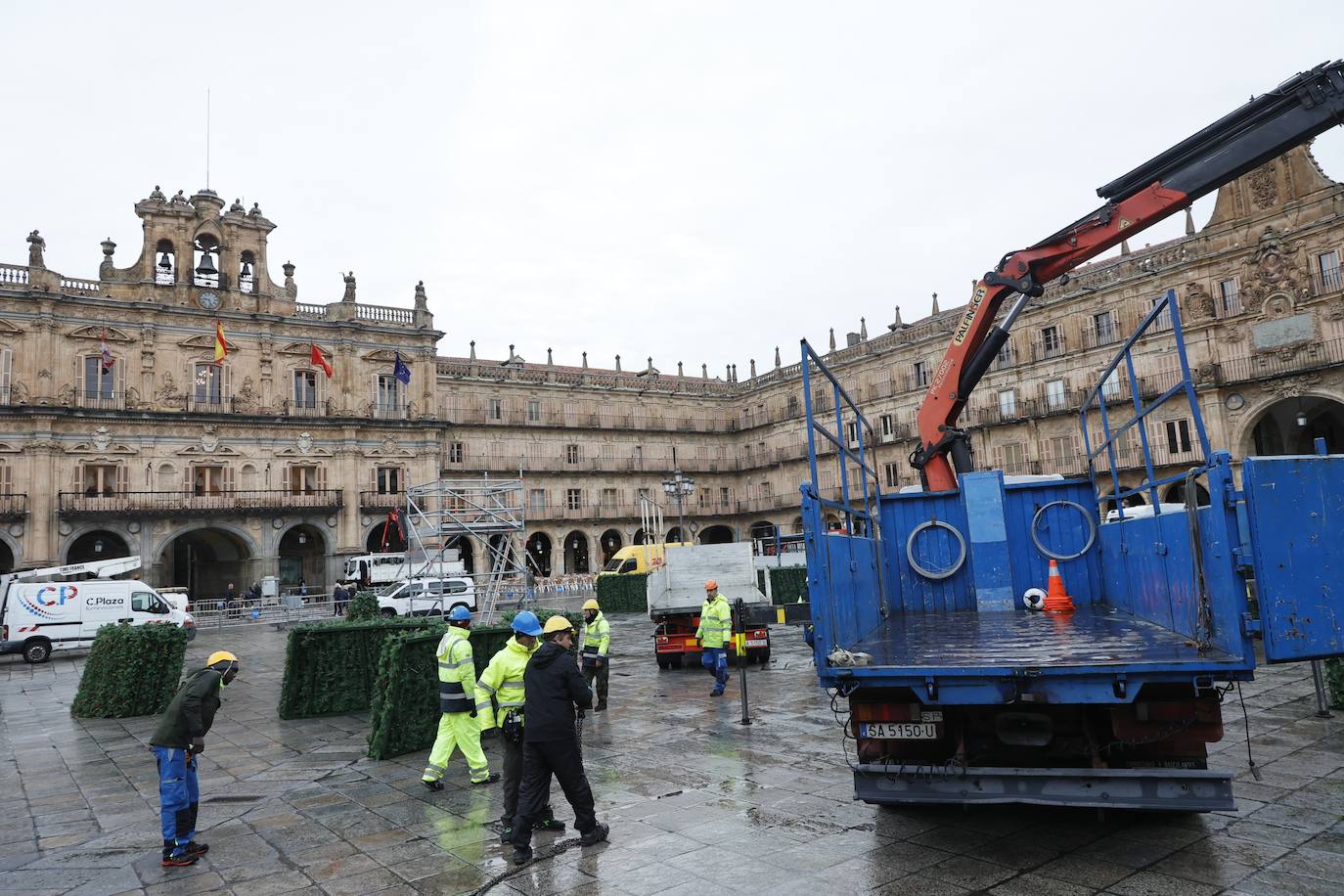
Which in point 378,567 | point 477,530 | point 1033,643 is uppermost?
point 477,530

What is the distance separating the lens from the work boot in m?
5.83

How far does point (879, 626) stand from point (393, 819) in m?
4.24

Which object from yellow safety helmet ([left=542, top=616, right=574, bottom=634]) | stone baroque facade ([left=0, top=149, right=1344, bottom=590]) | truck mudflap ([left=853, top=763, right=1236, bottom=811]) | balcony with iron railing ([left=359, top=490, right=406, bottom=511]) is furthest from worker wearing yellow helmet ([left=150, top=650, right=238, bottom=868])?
balcony with iron railing ([left=359, top=490, right=406, bottom=511])

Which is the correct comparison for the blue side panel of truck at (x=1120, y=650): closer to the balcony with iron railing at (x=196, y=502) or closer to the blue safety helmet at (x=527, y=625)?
the blue safety helmet at (x=527, y=625)

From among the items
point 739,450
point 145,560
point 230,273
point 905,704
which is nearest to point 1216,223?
point 739,450

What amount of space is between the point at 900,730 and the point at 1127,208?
7.92 metres

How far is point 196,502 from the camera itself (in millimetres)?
35500

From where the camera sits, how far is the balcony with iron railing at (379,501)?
39.0 meters

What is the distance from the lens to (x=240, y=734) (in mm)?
10391

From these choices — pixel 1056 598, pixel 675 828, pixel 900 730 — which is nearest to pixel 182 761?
pixel 675 828

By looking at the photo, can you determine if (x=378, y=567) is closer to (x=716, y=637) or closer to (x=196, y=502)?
(x=196, y=502)

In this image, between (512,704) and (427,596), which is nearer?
(512,704)

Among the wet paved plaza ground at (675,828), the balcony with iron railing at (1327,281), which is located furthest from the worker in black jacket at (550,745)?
the balcony with iron railing at (1327,281)

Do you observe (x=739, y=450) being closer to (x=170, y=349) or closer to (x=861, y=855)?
(x=170, y=349)
